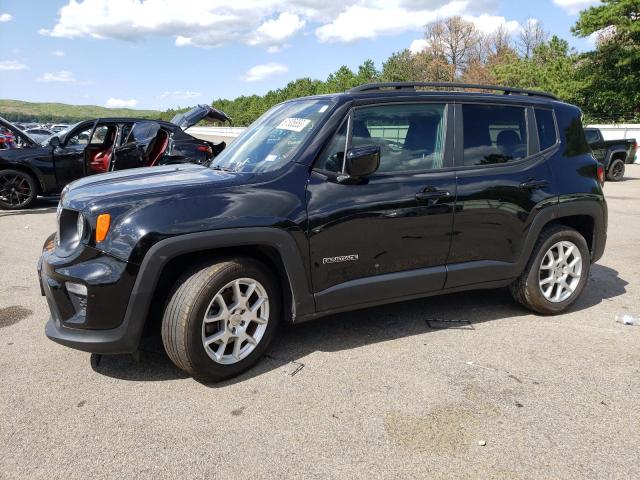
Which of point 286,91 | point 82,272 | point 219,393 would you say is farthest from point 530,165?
point 286,91

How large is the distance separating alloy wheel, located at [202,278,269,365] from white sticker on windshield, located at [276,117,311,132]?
1154mm

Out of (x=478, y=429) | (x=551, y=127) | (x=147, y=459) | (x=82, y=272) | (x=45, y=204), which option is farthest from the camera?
(x=45, y=204)

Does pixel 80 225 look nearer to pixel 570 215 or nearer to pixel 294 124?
pixel 294 124

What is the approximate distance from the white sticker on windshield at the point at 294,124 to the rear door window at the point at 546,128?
2.04 metres

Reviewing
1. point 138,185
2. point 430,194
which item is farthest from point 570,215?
point 138,185

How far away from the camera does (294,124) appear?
12.8 ft

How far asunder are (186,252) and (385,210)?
4.49ft

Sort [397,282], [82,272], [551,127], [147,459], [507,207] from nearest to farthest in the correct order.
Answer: [147,459], [82,272], [397,282], [507,207], [551,127]

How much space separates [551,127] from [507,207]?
95cm

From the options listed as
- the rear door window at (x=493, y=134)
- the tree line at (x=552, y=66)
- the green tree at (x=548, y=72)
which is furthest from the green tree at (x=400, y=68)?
A: the rear door window at (x=493, y=134)

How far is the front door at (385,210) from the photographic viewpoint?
11.7 feet

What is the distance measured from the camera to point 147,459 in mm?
2623

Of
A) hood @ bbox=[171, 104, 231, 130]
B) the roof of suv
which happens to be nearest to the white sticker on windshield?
the roof of suv

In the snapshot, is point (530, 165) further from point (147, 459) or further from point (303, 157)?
point (147, 459)
